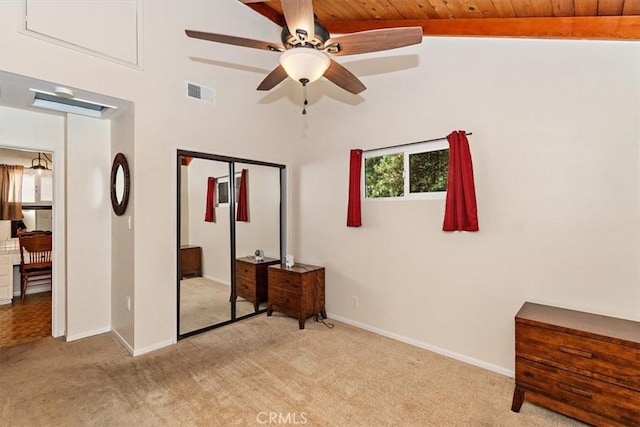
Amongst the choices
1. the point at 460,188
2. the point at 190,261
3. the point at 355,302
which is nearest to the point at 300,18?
the point at 460,188

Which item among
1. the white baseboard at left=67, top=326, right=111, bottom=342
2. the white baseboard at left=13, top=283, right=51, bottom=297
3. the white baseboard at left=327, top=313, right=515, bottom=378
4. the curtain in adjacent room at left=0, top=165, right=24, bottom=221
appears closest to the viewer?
the white baseboard at left=327, top=313, right=515, bottom=378

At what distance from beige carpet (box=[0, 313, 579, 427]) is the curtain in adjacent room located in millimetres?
3528

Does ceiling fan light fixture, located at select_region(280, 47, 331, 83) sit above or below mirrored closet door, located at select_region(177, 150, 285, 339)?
above

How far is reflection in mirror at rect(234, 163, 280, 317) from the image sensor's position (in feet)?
13.1

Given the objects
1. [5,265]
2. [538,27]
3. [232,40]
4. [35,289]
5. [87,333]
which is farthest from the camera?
[35,289]

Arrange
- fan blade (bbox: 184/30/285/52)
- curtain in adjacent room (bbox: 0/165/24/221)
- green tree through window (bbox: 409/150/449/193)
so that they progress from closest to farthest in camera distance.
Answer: fan blade (bbox: 184/30/285/52)
green tree through window (bbox: 409/150/449/193)
curtain in adjacent room (bbox: 0/165/24/221)

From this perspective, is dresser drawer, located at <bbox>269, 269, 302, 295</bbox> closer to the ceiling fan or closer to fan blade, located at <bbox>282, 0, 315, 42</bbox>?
the ceiling fan

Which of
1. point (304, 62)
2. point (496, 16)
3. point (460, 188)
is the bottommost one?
point (460, 188)

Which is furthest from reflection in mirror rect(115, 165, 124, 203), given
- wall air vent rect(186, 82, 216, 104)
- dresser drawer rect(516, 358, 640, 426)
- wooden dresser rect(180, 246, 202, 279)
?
dresser drawer rect(516, 358, 640, 426)

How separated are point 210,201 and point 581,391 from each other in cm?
372

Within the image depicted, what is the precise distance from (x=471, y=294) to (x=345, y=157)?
2100 millimetres

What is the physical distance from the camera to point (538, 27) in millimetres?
2463

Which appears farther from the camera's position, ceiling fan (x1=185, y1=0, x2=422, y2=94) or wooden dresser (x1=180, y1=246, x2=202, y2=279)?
wooden dresser (x1=180, y1=246, x2=202, y2=279)

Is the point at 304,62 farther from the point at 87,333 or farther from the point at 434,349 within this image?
the point at 87,333
